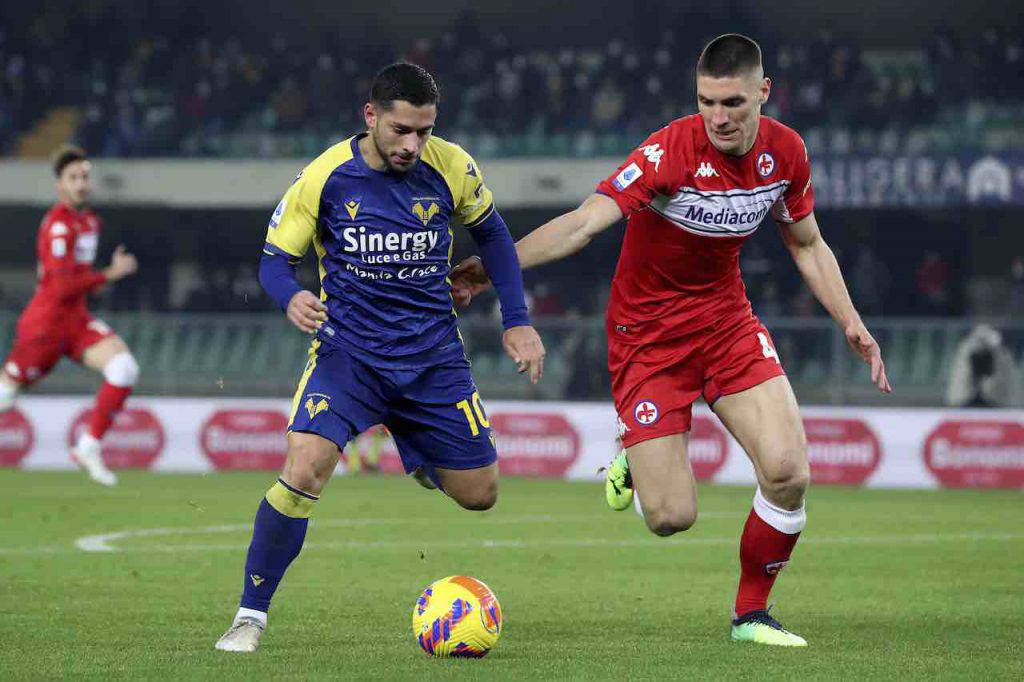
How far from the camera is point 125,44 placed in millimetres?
32875

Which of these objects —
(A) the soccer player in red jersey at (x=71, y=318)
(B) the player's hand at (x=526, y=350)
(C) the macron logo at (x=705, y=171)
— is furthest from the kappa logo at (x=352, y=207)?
(A) the soccer player in red jersey at (x=71, y=318)

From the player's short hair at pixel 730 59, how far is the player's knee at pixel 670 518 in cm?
200

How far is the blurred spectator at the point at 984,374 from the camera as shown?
61.0ft

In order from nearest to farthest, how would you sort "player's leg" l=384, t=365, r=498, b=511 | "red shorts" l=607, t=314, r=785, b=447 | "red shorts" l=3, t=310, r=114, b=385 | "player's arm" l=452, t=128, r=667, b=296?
1. "player's arm" l=452, t=128, r=667, b=296
2. "player's leg" l=384, t=365, r=498, b=511
3. "red shorts" l=607, t=314, r=785, b=447
4. "red shorts" l=3, t=310, r=114, b=385

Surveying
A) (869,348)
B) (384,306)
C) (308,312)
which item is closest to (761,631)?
(869,348)

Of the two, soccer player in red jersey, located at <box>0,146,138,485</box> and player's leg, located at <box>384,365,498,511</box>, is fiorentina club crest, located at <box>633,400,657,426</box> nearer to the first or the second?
player's leg, located at <box>384,365,498,511</box>

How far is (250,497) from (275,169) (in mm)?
14112

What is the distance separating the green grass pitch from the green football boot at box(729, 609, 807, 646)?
12 cm

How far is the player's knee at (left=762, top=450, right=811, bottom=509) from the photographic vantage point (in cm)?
716

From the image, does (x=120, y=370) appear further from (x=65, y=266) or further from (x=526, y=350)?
(x=526, y=350)

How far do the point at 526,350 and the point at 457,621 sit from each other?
118cm

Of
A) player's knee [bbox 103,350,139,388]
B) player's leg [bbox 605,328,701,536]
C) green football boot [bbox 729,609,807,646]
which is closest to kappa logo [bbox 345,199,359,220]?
player's leg [bbox 605,328,701,536]

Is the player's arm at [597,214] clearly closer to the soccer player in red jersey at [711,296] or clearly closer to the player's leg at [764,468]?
the soccer player in red jersey at [711,296]

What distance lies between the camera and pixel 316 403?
6930mm
